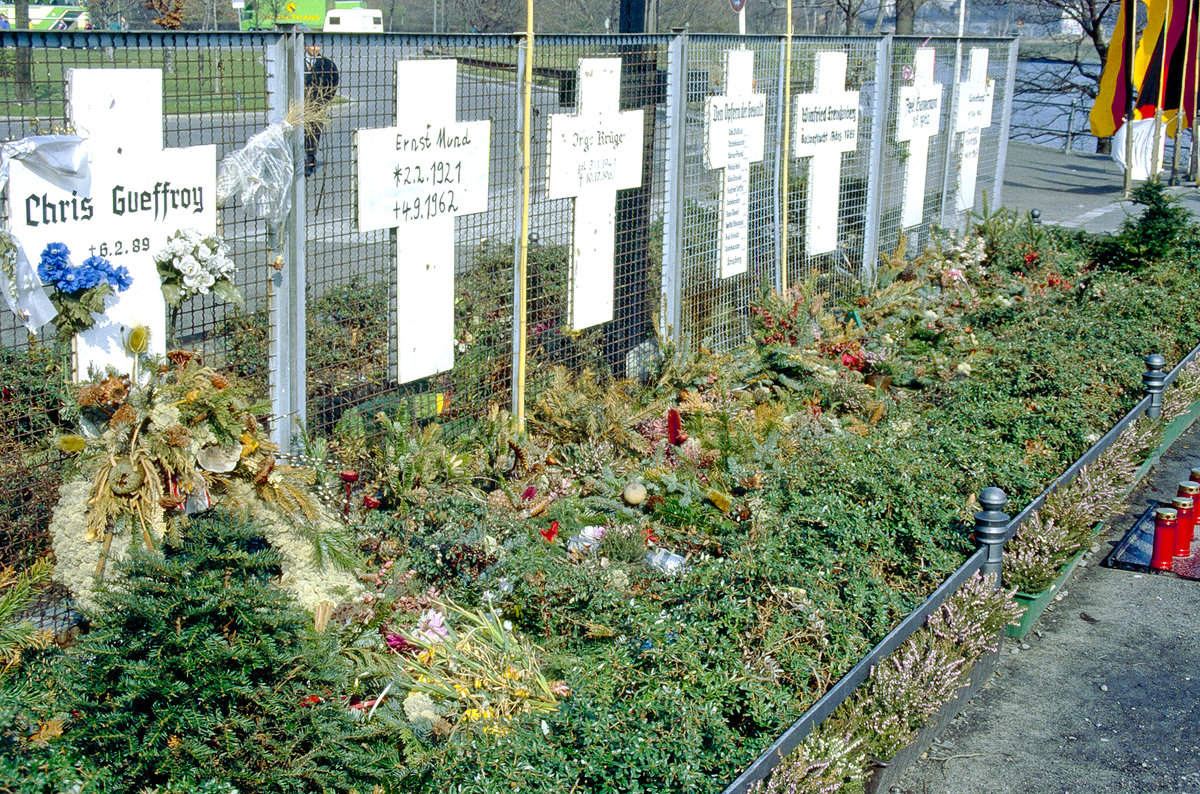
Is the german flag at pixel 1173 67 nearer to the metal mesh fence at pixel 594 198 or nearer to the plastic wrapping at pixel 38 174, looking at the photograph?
the metal mesh fence at pixel 594 198

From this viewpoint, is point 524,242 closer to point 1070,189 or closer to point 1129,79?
point 1129,79

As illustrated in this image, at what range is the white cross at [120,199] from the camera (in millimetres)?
3605

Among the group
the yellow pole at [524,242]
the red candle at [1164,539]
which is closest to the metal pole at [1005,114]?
the red candle at [1164,539]

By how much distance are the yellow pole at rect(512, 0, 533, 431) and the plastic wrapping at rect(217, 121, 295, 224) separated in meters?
1.48

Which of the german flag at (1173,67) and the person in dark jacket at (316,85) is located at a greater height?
the german flag at (1173,67)

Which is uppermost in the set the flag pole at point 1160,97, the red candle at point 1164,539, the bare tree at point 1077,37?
the bare tree at point 1077,37

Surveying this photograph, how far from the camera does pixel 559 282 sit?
20.7 ft

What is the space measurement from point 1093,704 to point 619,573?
6.45ft

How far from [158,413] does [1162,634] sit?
4.31 m

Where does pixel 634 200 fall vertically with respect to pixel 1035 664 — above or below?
above

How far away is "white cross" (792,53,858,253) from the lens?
8.30 m

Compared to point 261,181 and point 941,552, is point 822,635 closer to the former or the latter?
point 941,552

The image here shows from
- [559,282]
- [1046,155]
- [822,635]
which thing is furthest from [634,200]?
[1046,155]

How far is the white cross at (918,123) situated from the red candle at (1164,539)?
5055 millimetres
